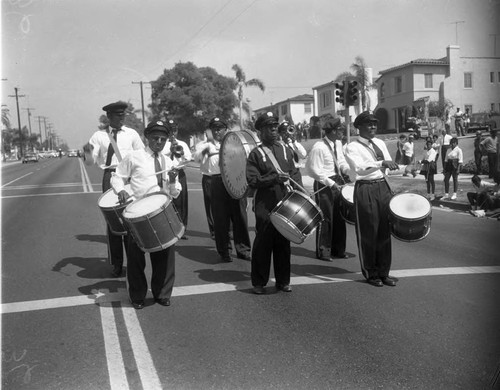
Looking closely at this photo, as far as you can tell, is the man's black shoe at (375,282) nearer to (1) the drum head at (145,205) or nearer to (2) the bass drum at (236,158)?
(2) the bass drum at (236,158)

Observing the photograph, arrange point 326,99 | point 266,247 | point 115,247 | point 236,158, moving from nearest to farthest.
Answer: point 266,247 → point 115,247 → point 236,158 → point 326,99

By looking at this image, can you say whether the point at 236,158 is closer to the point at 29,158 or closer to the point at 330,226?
the point at 330,226

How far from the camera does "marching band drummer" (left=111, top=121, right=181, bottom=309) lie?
5.45 meters

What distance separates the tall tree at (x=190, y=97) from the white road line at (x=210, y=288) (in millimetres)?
8245

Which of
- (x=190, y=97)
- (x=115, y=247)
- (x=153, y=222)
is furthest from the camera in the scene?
(x=190, y=97)

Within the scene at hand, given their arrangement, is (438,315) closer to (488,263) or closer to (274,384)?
(274,384)

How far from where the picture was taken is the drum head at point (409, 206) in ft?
18.9

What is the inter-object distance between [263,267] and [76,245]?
14.3 ft

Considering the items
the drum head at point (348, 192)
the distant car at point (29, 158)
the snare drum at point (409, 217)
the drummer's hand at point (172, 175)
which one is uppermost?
the distant car at point (29, 158)

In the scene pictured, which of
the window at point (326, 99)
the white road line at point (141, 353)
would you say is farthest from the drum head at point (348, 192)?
the window at point (326, 99)

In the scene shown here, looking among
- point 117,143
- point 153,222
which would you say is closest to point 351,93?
point 117,143

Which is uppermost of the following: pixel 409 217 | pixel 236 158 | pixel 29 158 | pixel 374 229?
pixel 29 158

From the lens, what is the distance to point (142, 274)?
549 cm

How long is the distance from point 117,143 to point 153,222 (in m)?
1.94
